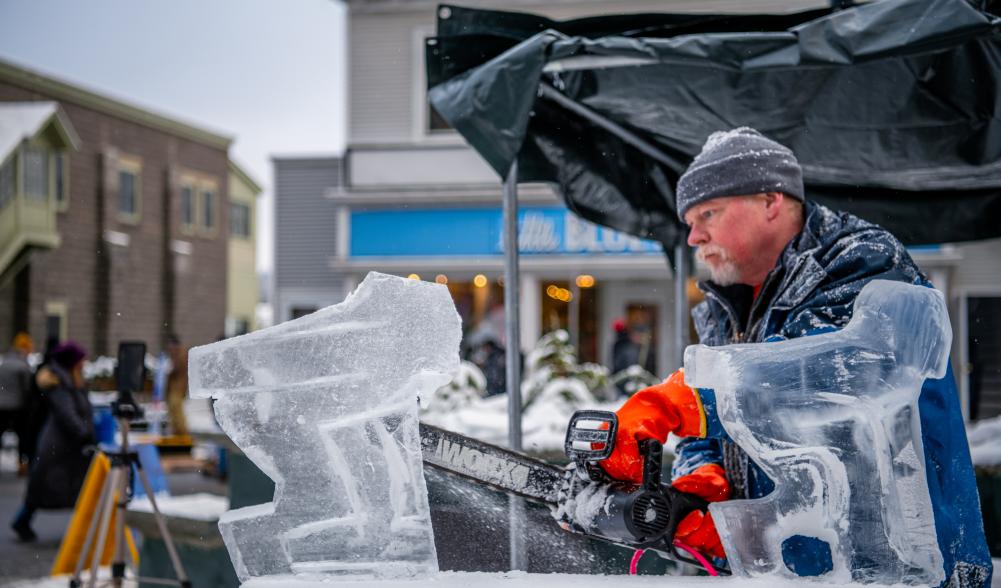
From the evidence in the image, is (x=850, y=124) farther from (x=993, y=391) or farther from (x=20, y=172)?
(x=20, y=172)

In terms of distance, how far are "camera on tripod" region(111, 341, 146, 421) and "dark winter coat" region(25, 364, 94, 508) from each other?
9.40ft

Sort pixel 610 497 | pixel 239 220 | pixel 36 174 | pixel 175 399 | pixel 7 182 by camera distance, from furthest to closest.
→ pixel 239 220 → pixel 36 174 → pixel 7 182 → pixel 175 399 → pixel 610 497

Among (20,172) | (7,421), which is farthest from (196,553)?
(20,172)

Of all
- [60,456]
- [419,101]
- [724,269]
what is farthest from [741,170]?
[419,101]

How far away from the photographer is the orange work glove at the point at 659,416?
1.59m

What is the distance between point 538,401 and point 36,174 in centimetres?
2321

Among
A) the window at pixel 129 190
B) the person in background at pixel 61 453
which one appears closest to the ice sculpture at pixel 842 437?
the person in background at pixel 61 453

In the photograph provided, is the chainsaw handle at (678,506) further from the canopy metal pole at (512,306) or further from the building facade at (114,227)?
the building facade at (114,227)

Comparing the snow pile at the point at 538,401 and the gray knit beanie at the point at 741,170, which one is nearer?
the gray knit beanie at the point at 741,170

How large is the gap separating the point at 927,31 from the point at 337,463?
1726mm

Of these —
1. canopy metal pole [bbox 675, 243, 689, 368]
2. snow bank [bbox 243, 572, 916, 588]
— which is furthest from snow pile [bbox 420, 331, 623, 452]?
snow bank [bbox 243, 572, 916, 588]

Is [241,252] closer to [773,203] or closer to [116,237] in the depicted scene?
[116,237]

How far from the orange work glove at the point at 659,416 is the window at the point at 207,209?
3261cm

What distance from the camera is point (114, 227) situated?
91.2ft
